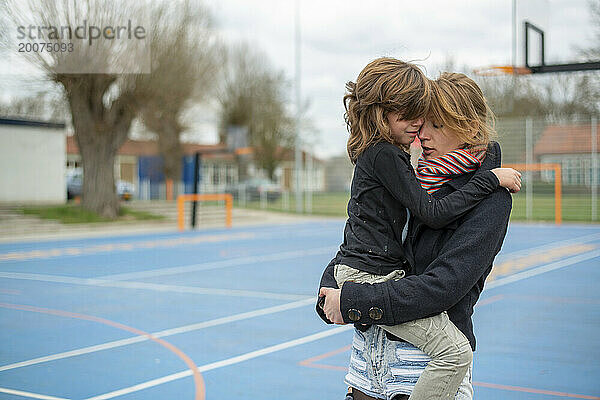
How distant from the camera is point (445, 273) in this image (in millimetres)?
1726

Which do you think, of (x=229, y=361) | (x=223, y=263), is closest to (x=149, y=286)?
(x=223, y=263)

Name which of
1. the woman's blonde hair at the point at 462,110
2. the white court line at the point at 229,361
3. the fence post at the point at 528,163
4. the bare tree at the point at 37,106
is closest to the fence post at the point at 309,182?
the fence post at the point at 528,163

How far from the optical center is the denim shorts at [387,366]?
6.03 ft

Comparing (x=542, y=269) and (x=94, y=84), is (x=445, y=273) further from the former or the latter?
(x=94, y=84)

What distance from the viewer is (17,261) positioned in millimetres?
13422

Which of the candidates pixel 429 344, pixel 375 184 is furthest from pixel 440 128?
pixel 429 344

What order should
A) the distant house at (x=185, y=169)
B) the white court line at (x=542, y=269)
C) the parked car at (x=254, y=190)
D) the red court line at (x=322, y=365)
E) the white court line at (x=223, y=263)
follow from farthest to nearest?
1. the distant house at (x=185, y=169)
2. the parked car at (x=254, y=190)
3. the white court line at (x=223, y=263)
4. the white court line at (x=542, y=269)
5. the red court line at (x=322, y=365)

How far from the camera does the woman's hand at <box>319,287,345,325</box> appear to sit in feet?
5.99

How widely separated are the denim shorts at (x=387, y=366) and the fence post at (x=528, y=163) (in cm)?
2340

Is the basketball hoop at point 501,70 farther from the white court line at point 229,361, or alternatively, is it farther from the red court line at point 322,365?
the red court line at point 322,365

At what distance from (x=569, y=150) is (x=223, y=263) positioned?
15835 millimetres

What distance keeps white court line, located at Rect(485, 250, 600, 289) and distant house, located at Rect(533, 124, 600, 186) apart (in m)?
10.5

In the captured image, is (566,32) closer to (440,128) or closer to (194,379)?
(194,379)

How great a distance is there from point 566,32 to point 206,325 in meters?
8.32
